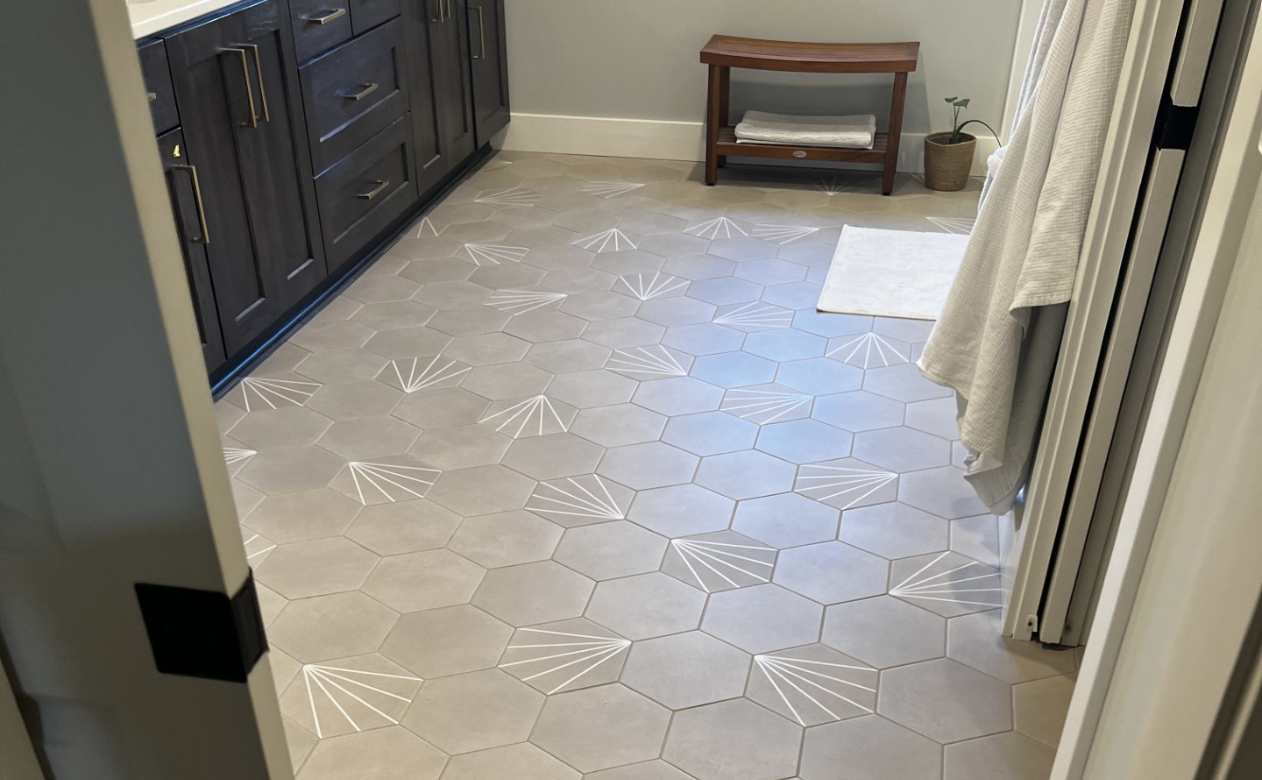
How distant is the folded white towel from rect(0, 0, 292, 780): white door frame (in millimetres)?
3412

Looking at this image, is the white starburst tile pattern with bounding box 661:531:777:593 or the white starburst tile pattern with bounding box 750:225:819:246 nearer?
the white starburst tile pattern with bounding box 661:531:777:593

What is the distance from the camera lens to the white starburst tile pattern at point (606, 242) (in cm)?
362

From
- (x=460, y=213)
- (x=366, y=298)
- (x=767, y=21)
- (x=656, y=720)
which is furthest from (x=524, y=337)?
(x=767, y=21)

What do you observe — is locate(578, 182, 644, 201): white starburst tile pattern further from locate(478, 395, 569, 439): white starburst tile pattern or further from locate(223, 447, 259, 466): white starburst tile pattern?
locate(223, 447, 259, 466): white starburst tile pattern

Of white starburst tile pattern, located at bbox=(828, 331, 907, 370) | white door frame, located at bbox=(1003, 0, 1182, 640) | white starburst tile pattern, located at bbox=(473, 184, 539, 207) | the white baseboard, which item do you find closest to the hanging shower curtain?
white door frame, located at bbox=(1003, 0, 1182, 640)

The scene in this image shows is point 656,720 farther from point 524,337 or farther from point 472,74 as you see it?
point 472,74

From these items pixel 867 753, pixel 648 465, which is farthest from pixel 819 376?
pixel 867 753

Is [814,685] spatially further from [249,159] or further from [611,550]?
[249,159]

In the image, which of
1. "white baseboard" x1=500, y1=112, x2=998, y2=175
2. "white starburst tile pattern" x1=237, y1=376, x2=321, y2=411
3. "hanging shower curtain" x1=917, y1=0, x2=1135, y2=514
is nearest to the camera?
"hanging shower curtain" x1=917, y1=0, x2=1135, y2=514

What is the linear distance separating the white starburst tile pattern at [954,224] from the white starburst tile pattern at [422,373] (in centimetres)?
172

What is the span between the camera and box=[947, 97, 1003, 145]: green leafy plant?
13.1 ft

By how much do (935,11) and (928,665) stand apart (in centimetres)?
272

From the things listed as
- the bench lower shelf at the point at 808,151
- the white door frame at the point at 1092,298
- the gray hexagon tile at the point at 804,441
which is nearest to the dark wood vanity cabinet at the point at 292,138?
the bench lower shelf at the point at 808,151

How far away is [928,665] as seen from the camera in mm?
1997
